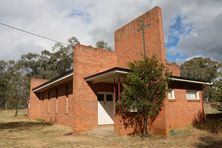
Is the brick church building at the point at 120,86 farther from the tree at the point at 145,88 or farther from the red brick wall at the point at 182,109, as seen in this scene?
the tree at the point at 145,88

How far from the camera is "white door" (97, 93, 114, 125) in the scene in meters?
16.4

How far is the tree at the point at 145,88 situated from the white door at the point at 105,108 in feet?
13.1

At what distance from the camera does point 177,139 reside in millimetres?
11516

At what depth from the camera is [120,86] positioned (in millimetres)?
15102

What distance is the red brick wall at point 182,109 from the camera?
1486 cm

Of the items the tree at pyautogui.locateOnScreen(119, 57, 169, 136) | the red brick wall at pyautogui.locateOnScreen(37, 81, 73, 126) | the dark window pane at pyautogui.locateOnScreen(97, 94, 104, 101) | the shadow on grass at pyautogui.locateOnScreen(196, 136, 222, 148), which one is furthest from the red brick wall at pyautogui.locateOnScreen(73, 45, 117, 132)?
the shadow on grass at pyautogui.locateOnScreen(196, 136, 222, 148)

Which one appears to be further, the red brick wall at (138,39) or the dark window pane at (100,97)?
the dark window pane at (100,97)

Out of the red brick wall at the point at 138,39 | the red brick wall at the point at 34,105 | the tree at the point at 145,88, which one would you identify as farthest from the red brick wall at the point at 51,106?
the tree at the point at 145,88

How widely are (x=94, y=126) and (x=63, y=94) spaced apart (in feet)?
19.3

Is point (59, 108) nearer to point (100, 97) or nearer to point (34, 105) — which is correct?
point (100, 97)

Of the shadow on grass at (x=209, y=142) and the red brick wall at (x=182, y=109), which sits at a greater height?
the red brick wall at (x=182, y=109)

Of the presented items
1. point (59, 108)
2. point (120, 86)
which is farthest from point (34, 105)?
point (120, 86)

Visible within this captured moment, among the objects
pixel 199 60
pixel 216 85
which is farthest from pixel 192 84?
pixel 199 60

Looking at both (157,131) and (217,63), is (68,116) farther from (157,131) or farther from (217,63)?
(217,63)
